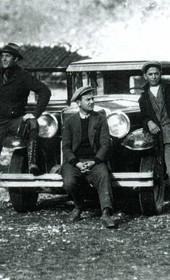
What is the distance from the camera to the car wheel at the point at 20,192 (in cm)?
718

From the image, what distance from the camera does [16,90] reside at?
723 cm

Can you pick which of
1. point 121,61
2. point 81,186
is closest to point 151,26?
point 121,61

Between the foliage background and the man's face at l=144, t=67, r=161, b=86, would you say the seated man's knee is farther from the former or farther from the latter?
the foliage background

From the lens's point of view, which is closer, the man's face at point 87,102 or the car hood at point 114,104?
the man's face at point 87,102

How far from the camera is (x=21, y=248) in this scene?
552cm

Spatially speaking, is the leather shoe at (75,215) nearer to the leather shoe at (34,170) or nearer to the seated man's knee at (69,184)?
the seated man's knee at (69,184)

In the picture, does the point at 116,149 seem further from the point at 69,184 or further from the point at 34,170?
the point at 34,170

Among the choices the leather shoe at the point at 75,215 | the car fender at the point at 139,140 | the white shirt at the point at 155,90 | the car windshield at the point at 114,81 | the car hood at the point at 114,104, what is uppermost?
the car windshield at the point at 114,81

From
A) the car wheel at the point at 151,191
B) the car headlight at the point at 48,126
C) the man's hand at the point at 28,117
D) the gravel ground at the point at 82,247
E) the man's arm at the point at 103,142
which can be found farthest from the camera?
the car headlight at the point at 48,126

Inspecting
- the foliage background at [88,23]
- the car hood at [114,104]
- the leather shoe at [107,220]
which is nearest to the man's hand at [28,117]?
the car hood at [114,104]

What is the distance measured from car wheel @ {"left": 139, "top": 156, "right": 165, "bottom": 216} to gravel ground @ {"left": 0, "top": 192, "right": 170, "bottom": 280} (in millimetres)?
98

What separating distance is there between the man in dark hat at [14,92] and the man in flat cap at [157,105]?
1146 millimetres

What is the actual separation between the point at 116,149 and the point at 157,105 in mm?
726

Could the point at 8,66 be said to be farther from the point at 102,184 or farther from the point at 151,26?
the point at 151,26
